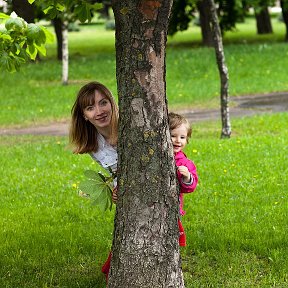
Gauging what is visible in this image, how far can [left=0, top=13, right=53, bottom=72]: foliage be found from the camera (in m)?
5.02

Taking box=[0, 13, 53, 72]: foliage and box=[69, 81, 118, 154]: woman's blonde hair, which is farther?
box=[69, 81, 118, 154]: woman's blonde hair

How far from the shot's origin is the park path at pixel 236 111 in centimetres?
1578

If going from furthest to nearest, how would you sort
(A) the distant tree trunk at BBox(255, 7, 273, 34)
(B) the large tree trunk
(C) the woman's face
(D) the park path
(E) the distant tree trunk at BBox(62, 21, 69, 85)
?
(A) the distant tree trunk at BBox(255, 7, 273, 34) → (E) the distant tree trunk at BBox(62, 21, 69, 85) → (D) the park path → (C) the woman's face → (B) the large tree trunk

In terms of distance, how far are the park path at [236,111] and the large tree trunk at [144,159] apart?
1031cm

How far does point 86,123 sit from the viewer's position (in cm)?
552

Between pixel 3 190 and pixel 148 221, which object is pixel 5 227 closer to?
pixel 3 190

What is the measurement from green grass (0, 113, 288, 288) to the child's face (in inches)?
42.4

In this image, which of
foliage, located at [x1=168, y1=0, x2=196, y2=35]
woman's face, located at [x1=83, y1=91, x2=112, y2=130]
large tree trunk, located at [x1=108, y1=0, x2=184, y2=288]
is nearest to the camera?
large tree trunk, located at [x1=108, y1=0, x2=184, y2=288]

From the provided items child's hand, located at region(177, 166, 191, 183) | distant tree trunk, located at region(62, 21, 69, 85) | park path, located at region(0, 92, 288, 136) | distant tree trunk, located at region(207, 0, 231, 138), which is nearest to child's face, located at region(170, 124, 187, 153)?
child's hand, located at region(177, 166, 191, 183)

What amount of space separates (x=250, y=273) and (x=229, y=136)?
24.5 ft

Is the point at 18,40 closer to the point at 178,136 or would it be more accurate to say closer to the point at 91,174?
the point at 91,174

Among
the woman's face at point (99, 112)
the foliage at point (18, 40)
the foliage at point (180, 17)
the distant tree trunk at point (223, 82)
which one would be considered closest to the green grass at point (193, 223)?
the woman's face at point (99, 112)

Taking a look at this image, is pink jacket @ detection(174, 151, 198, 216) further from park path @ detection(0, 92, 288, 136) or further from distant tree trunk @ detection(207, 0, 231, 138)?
park path @ detection(0, 92, 288, 136)

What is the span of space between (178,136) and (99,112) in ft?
1.86
